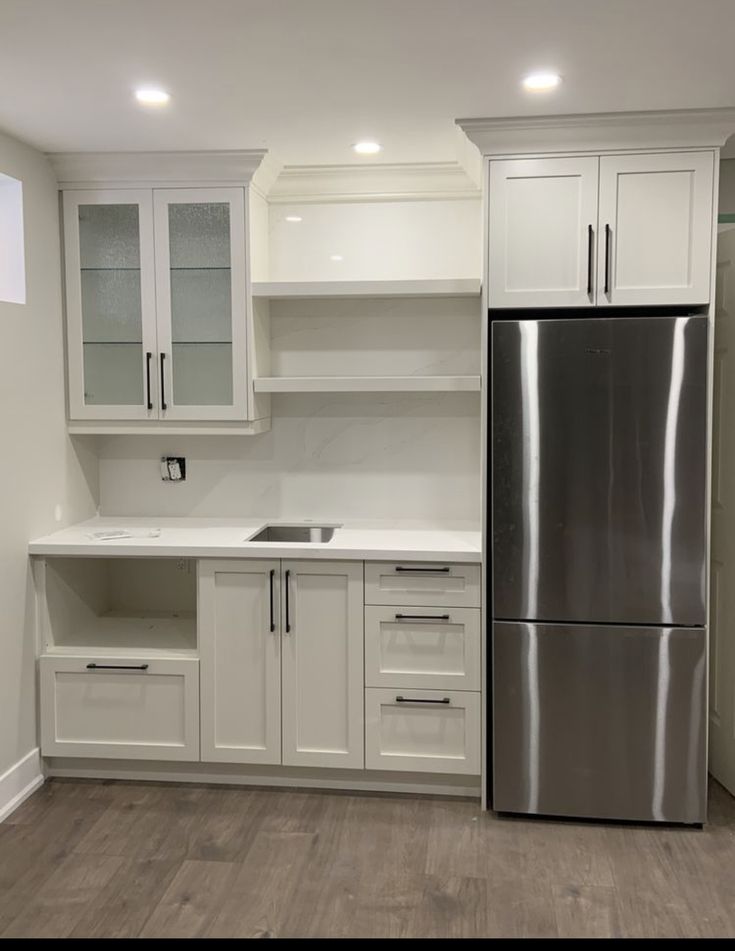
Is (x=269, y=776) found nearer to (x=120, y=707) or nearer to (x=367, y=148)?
(x=120, y=707)

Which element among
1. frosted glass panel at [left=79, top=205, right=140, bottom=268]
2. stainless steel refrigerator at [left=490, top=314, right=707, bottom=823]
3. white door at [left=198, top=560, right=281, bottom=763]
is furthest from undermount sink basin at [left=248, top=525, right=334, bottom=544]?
frosted glass panel at [left=79, top=205, right=140, bottom=268]

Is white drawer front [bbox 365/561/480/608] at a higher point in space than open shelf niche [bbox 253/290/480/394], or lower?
lower

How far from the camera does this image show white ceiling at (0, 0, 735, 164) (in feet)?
7.07

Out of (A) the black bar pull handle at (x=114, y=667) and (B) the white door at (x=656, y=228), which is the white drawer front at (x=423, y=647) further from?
(B) the white door at (x=656, y=228)

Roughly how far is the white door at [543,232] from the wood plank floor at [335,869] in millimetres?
1867

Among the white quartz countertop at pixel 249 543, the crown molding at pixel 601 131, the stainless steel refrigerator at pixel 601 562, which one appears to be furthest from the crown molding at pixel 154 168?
the white quartz countertop at pixel 249 543

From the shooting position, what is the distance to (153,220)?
11.6 ft

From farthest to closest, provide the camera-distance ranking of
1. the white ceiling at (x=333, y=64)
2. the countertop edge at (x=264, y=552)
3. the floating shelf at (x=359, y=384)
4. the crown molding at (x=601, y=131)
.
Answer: the floating shelf at (x=359, y=384)
the countertop edge at (x=264, y=552)
the crown molding at (x=601, y=131)
the white ceiling at (x=333, y=64)

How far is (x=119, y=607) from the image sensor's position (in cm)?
402

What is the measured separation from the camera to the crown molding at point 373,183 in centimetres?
366

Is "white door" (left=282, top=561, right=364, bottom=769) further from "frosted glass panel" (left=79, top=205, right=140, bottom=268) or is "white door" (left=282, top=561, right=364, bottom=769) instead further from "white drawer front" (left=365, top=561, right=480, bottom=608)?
"frosted glass panel" (left=79, top=205, right=140, bottom=268)

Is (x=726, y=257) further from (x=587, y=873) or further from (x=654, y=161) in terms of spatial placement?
(x=587, y=873)

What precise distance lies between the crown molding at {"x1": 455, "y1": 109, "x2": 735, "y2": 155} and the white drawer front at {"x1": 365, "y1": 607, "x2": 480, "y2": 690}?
167cm

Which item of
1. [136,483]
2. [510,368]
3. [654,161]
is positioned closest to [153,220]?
[136,483]
